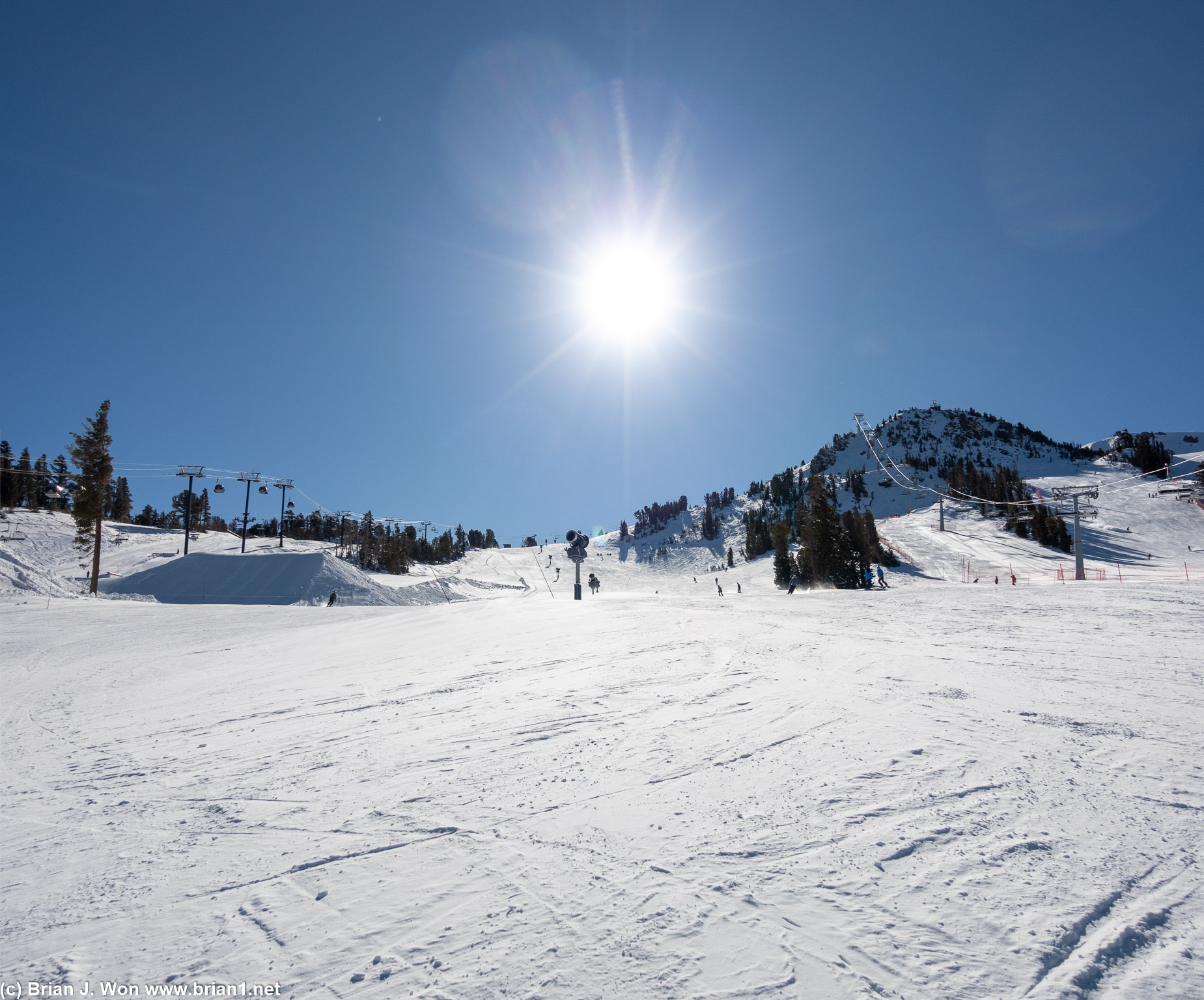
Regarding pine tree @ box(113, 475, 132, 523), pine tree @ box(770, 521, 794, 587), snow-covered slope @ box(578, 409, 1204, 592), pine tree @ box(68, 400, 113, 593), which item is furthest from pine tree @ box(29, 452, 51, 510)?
pine tree @ box(770, 521, 794, 587)

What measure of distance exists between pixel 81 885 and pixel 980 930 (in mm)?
5075

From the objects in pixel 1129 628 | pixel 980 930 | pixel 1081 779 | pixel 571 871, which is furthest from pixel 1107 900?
pixel 1129 628

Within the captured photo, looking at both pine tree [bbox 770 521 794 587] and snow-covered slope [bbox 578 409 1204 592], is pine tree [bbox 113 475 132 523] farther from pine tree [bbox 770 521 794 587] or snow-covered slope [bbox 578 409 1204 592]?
pine tree [bbox 770 521 794 587]

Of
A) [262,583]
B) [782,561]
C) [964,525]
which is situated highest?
[964,525]

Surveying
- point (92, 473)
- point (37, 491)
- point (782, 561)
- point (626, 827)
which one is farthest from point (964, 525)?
point (37, 491)

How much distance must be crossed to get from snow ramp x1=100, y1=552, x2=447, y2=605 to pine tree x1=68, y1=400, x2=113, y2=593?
3876 millimetres

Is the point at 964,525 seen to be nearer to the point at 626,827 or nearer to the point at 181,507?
the point at 626,827

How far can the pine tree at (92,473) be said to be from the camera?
3328 cm

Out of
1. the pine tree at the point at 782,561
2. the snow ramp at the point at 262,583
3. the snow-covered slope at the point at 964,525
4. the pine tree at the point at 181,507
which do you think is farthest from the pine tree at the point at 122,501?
the pine tree at the point at 782,561

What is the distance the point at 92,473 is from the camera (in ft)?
111

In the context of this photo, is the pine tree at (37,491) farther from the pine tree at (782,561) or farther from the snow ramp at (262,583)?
the pine tree at (782,561)

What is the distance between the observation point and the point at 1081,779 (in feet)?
13.0

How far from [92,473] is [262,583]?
12.7 meters

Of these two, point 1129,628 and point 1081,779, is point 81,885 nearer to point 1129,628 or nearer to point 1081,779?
point 1081,779
